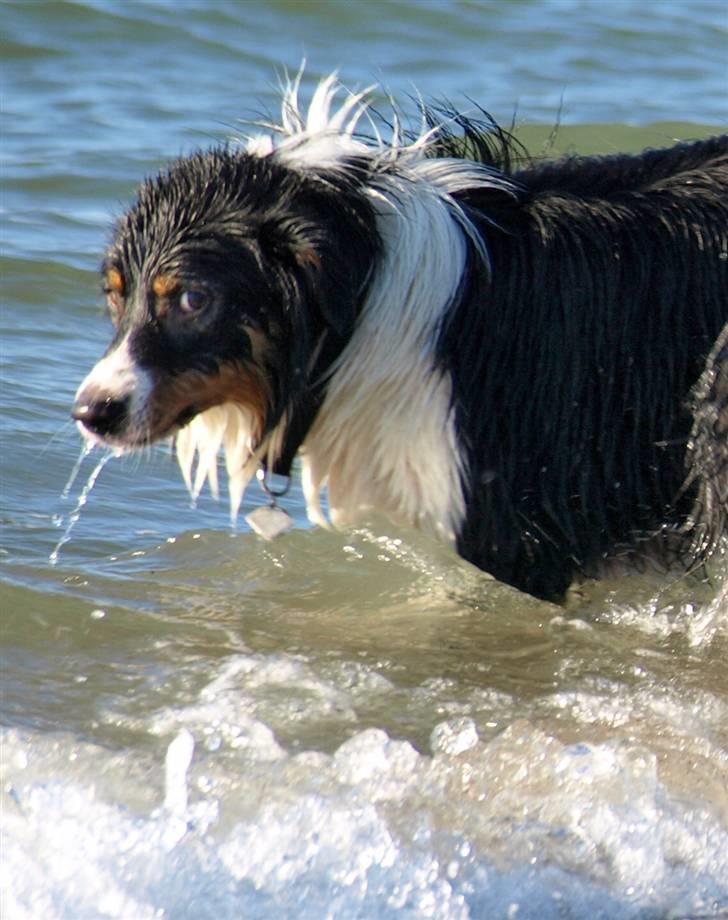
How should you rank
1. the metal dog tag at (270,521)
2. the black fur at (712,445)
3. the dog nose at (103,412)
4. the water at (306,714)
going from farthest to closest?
the metal dog tag at (270,521) < the black fur at (712,445) < the dog nose at (103,412) < the water at (306,714)

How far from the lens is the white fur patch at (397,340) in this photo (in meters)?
4.26

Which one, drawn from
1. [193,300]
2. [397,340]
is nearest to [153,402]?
[193,300]

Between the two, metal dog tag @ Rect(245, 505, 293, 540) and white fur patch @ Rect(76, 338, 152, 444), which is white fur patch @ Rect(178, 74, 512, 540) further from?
white fur patch @ Rect(76, 338, 152, 444)

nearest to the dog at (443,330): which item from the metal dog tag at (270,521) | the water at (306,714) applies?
the metal dog tag at (270,521)

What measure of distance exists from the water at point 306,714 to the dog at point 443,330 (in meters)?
0.31

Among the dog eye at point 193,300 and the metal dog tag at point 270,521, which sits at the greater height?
the dog eye at point 193,300

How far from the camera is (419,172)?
4375mm

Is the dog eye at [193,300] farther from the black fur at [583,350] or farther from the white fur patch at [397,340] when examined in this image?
the black fur at [583,350]

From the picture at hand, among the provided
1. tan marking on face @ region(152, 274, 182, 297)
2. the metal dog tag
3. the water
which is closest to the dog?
tan marking on face @ region(152, 274, 182, 297)

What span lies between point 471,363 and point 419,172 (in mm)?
508

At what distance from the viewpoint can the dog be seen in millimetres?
4141

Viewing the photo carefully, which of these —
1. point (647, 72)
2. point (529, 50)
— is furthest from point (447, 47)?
point (647, 72)

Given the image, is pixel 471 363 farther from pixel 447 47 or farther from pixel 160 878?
pixel 447 47

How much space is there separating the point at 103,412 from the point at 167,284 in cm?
34
